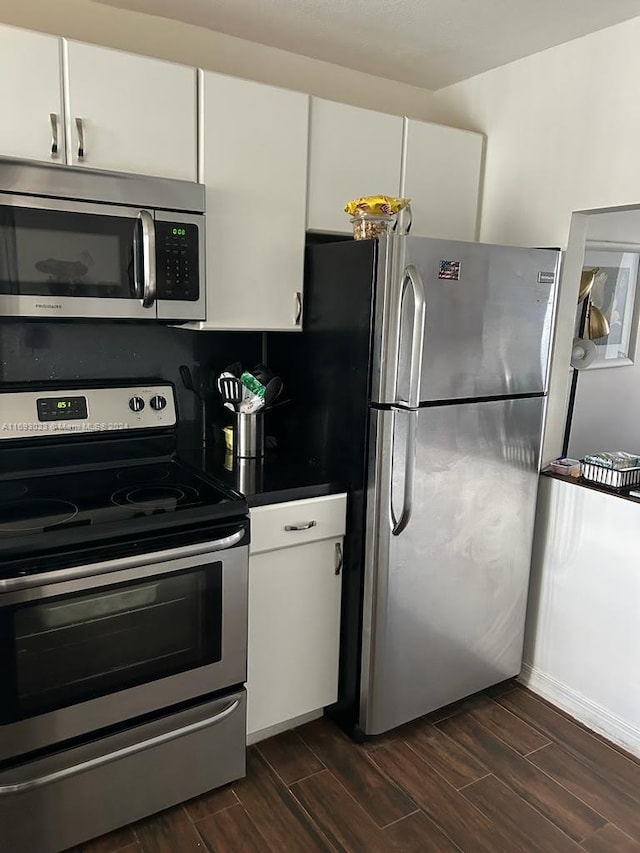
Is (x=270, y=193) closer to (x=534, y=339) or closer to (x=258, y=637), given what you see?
(x=534, y=339)

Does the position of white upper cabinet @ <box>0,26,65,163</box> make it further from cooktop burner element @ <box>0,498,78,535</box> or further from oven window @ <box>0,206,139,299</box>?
cooktop burner element @ <box>0,498,78,535</box>

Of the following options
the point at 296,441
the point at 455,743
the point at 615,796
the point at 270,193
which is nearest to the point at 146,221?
the point at 270,193

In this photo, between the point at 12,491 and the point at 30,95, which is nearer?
the point at 30,95

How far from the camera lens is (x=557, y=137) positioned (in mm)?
2381

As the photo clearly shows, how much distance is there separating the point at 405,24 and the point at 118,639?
209 centimetres

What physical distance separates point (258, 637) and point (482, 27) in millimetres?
2106

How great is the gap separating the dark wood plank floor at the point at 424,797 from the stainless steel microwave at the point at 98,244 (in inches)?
57.3

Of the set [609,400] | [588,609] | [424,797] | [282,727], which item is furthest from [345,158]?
[424,797]

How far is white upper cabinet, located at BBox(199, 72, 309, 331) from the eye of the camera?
203cm

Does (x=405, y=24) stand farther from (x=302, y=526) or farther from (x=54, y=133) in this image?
(x=302, y=526)

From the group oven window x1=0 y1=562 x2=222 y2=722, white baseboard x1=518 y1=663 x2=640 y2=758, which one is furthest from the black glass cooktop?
white baseboard x1=518 y1=663 x2=640 y2=758

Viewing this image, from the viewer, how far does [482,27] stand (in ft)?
7.24

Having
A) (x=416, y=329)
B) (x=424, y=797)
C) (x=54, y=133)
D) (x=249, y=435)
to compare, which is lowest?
(x=424, y=797)

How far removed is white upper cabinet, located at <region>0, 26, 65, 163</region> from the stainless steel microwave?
55 millimetres
